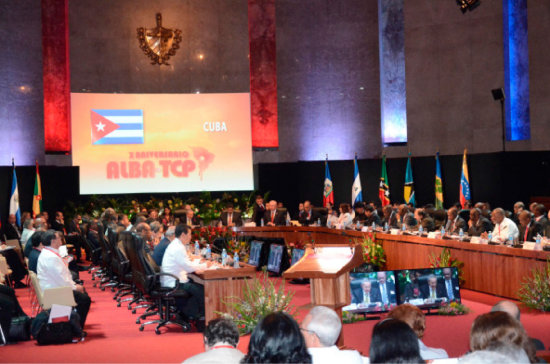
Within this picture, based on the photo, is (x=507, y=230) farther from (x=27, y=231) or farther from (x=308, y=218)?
(x=27, y=231)

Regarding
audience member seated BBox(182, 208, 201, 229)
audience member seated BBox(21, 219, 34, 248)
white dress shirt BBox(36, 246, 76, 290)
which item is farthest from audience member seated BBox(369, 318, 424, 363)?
audience member seated BBox(182, 208, 201, 229)

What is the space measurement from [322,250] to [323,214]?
846 centimetres

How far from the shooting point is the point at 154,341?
21.9 ft

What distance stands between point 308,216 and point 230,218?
1611 mm

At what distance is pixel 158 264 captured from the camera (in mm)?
7980

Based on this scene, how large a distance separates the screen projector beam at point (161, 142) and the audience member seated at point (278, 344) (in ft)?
45.0

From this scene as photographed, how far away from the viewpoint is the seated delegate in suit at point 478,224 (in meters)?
9.52

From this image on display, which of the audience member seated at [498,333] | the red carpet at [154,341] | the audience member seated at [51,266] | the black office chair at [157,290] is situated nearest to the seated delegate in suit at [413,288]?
the red carpet at [154,341]

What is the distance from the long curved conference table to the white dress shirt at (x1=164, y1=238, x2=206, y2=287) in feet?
12.2

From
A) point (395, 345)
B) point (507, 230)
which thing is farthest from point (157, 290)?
point (395, 345)

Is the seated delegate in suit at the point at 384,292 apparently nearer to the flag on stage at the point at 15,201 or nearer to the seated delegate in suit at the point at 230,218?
the seated delegate in suit at the point at 230,218

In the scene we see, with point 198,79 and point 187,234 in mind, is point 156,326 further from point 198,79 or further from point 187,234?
point 198,79

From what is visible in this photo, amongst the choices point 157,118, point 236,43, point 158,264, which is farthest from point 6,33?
point 158,264

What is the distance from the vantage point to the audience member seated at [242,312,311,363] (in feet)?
8.17
